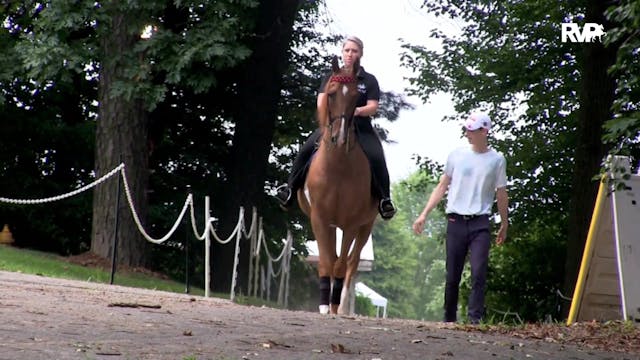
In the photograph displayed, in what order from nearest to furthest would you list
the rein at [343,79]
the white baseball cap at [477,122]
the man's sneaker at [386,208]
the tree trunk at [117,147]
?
the white baseball cap at [477,122], the rein at [343,79], the man's sneaker at [386,208], the tree trunk at [117,147]

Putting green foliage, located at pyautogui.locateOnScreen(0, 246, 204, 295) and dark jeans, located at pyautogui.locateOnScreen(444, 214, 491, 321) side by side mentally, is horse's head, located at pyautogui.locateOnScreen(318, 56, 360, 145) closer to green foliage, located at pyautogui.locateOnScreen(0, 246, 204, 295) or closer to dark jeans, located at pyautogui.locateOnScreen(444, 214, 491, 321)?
dark jeans, located at pyautogui.locateOnScreen(444, 214, 491, 321)

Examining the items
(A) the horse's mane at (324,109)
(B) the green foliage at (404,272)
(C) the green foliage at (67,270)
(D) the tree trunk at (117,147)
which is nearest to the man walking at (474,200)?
(A) the horse's mane at (324,109)

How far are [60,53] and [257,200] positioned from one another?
6.61 meters

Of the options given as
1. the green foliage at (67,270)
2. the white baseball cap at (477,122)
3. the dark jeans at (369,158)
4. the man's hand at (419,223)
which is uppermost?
the white baseball cap at (477,122)

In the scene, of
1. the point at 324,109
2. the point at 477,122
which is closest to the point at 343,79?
the point at 324,109

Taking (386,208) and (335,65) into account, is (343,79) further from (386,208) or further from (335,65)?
(386,208)

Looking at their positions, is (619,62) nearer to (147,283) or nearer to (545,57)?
(147,283)

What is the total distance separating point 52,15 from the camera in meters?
21.9

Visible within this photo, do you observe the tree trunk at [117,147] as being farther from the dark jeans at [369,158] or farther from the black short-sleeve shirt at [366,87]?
the black short-sleeve shirt at [366,87]

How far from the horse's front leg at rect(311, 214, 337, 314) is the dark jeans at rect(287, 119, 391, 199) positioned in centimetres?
68

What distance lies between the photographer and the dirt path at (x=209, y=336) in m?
7.01

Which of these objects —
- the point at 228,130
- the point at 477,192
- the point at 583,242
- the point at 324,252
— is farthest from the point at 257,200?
the point at 477,192

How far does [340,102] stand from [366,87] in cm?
65

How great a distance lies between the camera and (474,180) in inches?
481
